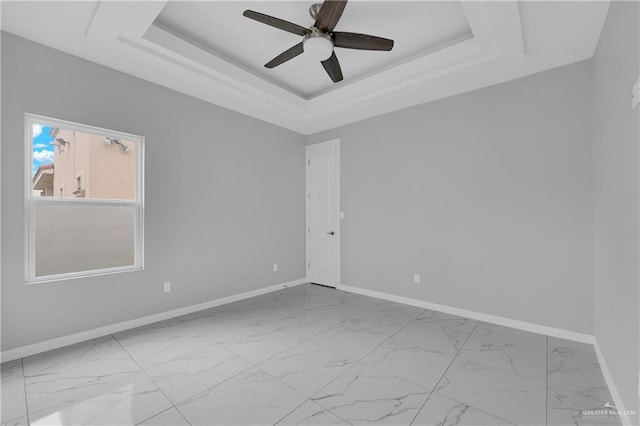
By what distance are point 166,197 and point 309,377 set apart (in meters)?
2.61

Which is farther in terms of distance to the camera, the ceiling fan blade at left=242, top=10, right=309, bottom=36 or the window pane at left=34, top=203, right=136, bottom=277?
the window pane at left=34, top=203, right=136, bottom=277

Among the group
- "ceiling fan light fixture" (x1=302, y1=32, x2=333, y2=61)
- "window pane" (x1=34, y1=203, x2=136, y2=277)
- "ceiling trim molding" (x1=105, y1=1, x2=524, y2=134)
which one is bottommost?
"window pane" (x1=34, y1=203, x2=136, y2=277)

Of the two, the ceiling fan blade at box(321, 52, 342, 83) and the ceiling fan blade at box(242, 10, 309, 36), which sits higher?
the ceiling fan blade at box(242, 10, 309, 36)

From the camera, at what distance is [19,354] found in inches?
95.3

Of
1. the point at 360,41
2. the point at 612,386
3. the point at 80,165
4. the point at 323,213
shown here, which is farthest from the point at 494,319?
the point at 80,165

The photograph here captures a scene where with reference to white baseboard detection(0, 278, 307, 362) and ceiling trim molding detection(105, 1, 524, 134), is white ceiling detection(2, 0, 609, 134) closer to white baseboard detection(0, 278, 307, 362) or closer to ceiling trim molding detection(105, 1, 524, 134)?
ceiling trim molding detection(105, 1, 524, 134)

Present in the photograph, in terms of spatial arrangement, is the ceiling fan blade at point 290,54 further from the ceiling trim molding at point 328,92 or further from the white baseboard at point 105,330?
the white baseboard at point 105,330

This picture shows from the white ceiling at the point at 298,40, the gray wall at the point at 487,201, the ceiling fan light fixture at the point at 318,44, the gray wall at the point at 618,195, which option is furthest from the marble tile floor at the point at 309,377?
the white ceiling at the point at 298,40

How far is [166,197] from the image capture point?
3.39m

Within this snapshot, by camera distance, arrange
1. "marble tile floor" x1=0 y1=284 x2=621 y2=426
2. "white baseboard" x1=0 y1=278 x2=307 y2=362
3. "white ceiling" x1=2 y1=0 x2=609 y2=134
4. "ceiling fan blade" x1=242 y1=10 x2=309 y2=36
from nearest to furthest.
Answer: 1. "marble tile floor" x1=0 y1=284 x2=621 y2=426
2. "ceiling fan blade" x1=242 y1=10 x2=309 y2=36
3. "white ceiling" x1=2 y1=0 x2=609 y2=134
4. "white baseboard" x1=0 y1=278 x2=307 y2=362

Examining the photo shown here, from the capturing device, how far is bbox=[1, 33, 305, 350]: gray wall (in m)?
2.43

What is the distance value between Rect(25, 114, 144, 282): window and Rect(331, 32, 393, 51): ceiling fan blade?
8.03ft

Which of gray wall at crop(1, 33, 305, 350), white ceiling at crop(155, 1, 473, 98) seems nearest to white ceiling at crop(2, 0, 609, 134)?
white ceiling at crop(155, 1, 473, 98)

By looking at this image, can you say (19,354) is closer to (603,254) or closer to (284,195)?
(284,195)
